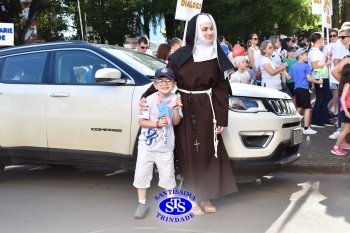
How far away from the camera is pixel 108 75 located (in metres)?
5.28

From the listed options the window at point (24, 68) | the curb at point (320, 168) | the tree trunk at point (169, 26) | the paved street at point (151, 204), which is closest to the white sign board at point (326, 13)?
the curb at point (320, 168)

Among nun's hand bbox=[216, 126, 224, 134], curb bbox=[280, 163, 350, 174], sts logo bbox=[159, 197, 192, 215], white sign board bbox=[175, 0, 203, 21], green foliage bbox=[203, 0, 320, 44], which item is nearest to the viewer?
nun's hand bbox=[216, 126, 224, 134]

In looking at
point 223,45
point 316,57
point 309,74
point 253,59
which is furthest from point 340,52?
point 223,45

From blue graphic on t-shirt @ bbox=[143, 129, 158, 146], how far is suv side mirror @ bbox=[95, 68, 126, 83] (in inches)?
35.5

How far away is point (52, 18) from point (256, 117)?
46319mm

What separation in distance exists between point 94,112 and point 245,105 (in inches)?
65.4

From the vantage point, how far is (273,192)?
5.78 meters

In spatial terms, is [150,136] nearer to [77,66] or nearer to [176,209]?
[176,209]

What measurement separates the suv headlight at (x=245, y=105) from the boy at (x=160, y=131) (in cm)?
81

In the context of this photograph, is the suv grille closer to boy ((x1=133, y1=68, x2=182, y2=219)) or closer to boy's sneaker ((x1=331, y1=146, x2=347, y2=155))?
boy ((x1=133, y1=68, x2=182, y2=219))

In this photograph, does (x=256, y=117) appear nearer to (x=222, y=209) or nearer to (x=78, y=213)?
(x=222, y=209)

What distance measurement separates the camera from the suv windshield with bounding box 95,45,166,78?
224 inches

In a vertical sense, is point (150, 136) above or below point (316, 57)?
below

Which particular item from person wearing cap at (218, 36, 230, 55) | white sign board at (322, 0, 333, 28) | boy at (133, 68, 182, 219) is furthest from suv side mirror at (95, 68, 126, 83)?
white sign board at (322, 0, 333, 28)
